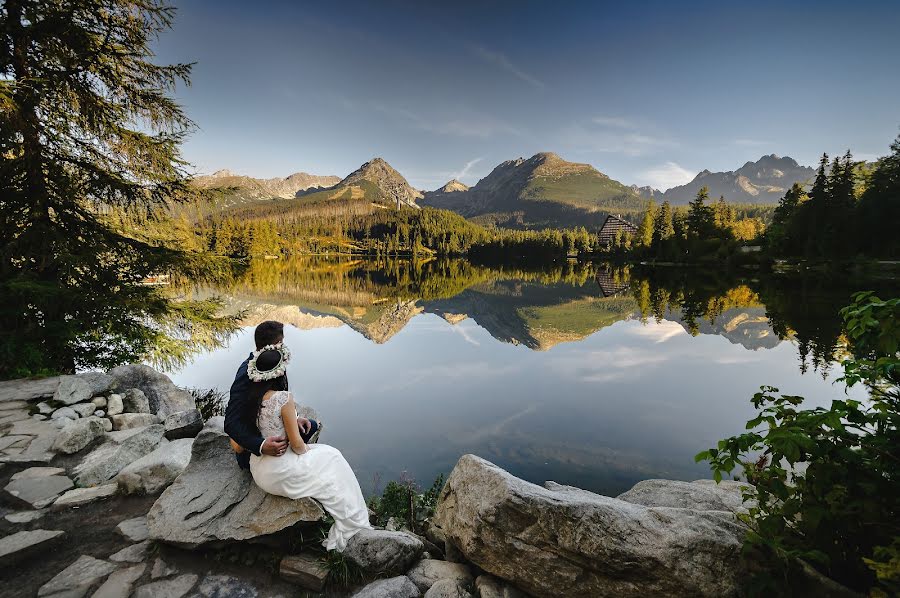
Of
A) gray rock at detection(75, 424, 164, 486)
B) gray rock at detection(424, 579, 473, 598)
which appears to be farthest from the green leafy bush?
gray rock at detection(75, 424, 164, 486)

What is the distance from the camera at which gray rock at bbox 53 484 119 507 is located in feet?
18.1

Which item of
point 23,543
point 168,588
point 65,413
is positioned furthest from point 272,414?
point 65,413

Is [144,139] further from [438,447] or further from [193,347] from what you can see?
[438,447]

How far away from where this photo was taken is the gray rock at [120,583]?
402 centimetres

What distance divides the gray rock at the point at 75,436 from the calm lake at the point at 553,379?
17.8ft

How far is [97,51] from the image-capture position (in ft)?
31.9

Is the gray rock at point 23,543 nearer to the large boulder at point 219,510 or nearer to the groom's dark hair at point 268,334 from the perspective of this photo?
the large boulder at point 219,510

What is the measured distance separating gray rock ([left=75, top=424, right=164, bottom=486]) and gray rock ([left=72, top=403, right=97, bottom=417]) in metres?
1.14

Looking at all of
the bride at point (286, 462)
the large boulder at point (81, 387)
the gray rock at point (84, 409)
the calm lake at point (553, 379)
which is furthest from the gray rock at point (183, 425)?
the calm lake at point (553, 379)

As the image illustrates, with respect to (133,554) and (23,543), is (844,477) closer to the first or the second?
(133,554)

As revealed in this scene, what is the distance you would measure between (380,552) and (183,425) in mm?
5203

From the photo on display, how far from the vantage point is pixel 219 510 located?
4.88 m

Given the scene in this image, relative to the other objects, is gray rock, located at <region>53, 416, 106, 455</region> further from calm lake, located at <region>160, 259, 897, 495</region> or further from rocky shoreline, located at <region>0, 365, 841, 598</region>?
calm lake, located at <region>160, 259, 897, 495</region>

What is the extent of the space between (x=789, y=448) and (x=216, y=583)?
18.8 ft
